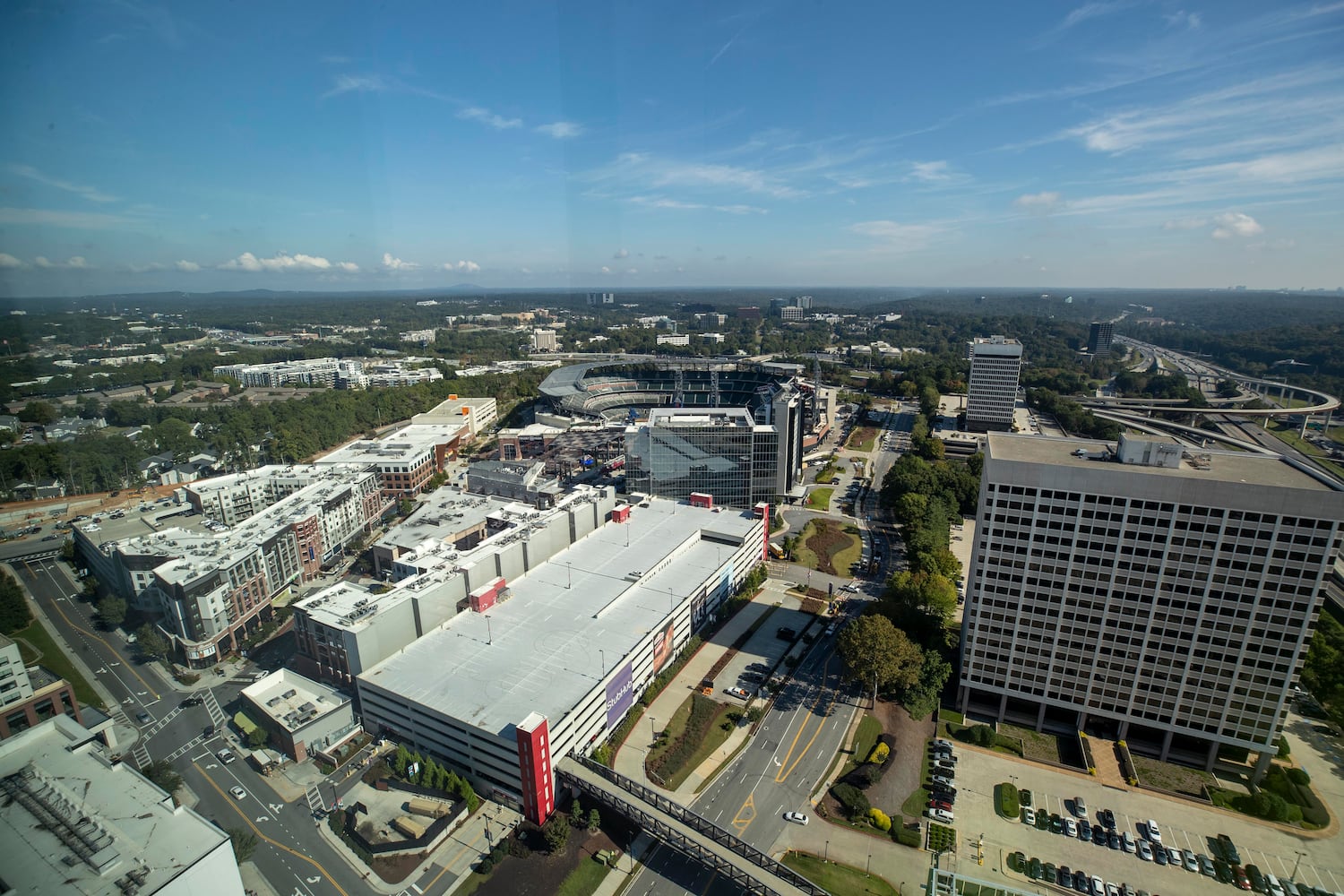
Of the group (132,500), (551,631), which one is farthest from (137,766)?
(132,500)

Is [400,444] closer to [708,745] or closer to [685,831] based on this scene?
[708,745]

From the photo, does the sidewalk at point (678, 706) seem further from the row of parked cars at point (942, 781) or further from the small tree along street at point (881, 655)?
the row of parked cars at point (942, 781)

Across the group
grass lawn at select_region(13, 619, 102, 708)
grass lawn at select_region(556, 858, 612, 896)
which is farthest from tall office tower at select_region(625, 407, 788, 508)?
grass lawn at select_region(13, 619, 102, 708)

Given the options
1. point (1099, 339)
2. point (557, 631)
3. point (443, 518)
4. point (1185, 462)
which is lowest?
point (557, 631)

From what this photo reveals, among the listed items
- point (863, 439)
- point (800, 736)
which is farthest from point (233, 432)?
point (863, 439)

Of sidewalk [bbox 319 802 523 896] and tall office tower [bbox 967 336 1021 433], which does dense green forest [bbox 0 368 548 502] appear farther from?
tall office tower [bbox 967 336 1021 433]

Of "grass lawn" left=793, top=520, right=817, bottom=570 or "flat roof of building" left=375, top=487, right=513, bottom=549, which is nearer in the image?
"flat roof of building" left=375, top=487, right=513, bottom=549
